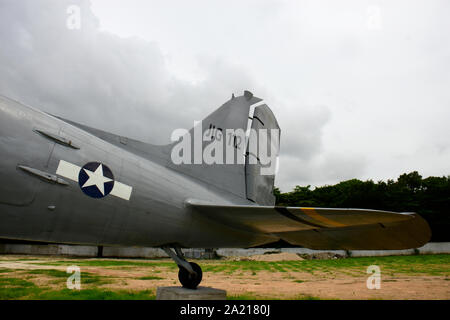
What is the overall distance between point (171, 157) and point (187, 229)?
134cm

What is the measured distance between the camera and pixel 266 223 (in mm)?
5027

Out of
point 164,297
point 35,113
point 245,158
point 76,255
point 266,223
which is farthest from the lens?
point 76,255

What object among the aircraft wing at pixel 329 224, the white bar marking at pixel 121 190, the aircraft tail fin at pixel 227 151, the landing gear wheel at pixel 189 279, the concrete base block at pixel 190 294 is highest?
the aircraft tail fin at pixel 227 151

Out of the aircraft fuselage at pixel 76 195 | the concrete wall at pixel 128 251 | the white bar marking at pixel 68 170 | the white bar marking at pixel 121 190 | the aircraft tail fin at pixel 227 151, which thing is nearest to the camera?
the aircraft fuselage at pixel 76 195

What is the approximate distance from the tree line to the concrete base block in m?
45.7

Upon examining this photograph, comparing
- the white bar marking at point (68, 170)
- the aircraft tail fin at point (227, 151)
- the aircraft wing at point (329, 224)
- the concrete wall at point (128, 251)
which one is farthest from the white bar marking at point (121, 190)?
the concrete wall at point (128, 251)

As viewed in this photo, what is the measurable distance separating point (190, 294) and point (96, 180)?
2486mm

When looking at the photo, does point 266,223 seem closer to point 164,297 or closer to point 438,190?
point 164,297

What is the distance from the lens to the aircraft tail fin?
20.0 feet

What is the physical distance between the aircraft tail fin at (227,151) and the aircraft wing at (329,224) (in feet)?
3.46

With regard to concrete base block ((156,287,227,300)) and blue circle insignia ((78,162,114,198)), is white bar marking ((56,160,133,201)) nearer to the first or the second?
blue circle insignia ((78,162,114,198))

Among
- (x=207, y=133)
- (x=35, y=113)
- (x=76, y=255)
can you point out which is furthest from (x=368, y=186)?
(x=35, y=113)

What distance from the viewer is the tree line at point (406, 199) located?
146ft

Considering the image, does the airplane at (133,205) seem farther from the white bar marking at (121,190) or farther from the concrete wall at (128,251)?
the concrete wall at (128,251)
